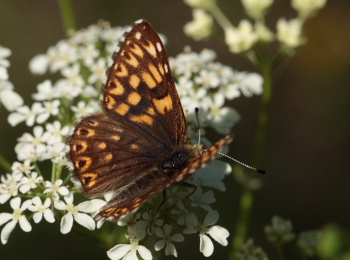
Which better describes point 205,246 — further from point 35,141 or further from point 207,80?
point 207,80

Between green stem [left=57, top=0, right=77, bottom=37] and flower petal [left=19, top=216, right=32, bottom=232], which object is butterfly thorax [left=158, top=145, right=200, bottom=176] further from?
green stem [left=57, top=0, right=77, bottom=37]

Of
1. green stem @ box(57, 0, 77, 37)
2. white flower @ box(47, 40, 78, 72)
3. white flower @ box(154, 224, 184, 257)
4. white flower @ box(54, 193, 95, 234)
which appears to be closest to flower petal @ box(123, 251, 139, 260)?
white flower @ box(154, 224, 184, 257)

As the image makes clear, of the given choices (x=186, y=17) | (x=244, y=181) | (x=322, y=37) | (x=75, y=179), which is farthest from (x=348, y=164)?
(x=75, y=179)

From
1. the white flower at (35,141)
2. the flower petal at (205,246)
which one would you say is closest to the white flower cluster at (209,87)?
the flower petal at (205,246)

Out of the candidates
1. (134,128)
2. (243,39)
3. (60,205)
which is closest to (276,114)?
(243,39)

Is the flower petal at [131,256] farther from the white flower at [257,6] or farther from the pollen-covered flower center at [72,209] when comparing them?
the white flower at [257,6]
